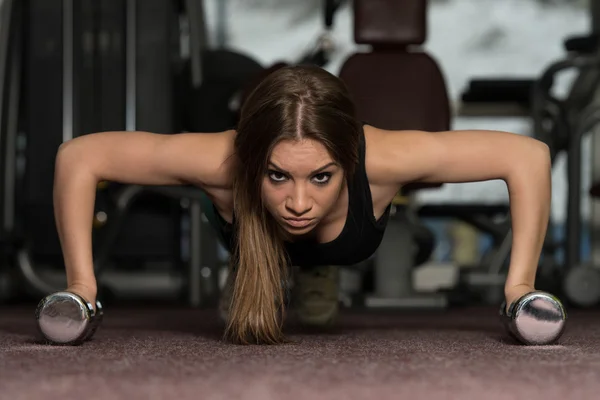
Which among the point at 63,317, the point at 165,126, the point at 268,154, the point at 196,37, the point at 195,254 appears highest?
the point at 196,37

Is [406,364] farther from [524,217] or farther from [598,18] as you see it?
[598,18]

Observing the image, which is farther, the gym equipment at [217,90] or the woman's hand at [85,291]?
the gym equipment at [217,90]

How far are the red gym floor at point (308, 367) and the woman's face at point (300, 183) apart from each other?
0.20m

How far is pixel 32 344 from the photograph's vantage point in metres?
1.39

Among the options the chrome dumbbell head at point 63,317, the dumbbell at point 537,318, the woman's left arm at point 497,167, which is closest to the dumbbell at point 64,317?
the chrome dumbbell head at point 63,317

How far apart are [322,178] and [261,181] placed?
0.09 metres

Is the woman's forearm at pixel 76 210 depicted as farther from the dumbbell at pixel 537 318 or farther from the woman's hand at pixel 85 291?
the dumbbell at pixel 537 318

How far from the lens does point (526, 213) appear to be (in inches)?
55.7

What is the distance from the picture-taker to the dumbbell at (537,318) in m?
1.31

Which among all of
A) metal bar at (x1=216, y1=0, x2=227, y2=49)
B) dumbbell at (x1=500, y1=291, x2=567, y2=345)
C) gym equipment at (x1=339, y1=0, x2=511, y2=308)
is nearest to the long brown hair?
dumbbell at (x1=500, y1=291, x2=567, y2=345)

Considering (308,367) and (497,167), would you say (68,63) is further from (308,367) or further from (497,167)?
(308,367)

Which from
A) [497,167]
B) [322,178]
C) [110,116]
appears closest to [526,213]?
[497,167]

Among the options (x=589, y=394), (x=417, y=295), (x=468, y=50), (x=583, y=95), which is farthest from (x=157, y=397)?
(x=468, y=50)

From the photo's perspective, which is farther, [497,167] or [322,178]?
[497,167]
